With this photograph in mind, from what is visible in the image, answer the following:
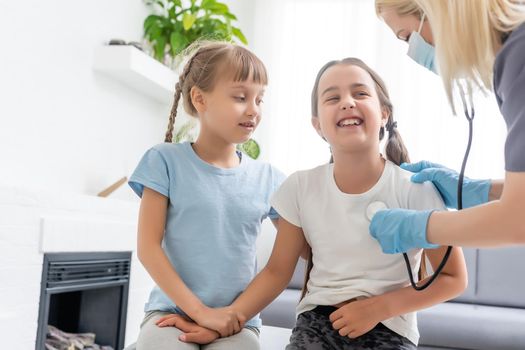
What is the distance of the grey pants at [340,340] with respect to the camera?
1.16 m

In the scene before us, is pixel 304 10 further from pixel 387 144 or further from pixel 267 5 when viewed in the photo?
pixel 387 144

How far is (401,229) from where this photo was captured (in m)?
1.06

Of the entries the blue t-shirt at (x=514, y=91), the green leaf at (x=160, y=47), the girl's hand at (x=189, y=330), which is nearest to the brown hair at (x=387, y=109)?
the blue t-shirt at (x=514, y=91)

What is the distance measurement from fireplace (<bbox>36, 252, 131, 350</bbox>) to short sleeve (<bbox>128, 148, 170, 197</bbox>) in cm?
122

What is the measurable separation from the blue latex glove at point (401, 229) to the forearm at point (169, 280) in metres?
0.41

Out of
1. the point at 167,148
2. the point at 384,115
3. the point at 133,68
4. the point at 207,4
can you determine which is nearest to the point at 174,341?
the point at 167,148

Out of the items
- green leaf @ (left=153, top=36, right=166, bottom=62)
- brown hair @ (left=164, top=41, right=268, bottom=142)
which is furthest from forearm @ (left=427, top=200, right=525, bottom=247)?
green leaf @ (left=153, top=36, right=166, bottom=62)

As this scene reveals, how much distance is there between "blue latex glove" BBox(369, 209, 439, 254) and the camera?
104 cm

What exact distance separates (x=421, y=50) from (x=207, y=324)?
0.71m

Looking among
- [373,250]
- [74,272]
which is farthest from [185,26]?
[373,250]

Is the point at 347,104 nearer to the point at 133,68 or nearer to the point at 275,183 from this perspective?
the point at 275,183

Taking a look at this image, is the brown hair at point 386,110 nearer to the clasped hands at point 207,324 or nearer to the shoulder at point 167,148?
the clasped hands at point 207,324

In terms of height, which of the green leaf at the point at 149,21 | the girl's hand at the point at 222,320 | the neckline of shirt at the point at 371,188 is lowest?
the girl's hand at the point at 222,320

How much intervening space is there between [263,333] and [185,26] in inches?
85.1
